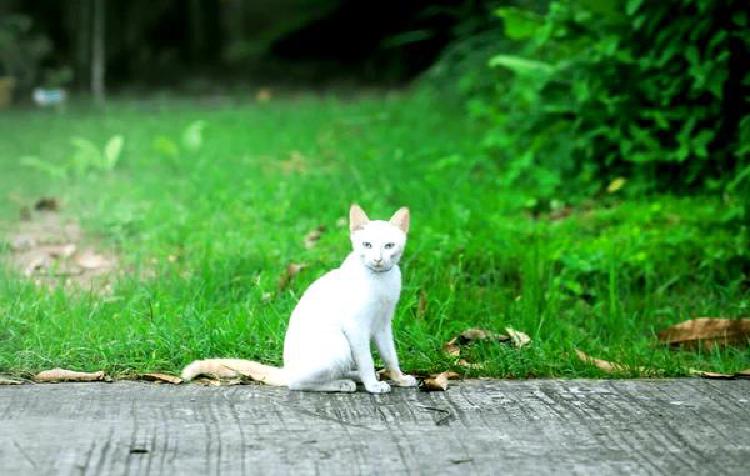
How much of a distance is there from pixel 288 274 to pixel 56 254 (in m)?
1.46

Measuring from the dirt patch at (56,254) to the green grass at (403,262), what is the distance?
13 cm

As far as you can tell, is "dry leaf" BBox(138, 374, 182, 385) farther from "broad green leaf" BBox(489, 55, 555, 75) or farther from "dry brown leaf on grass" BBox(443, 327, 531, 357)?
"broad green leaf" BBox(489, 55, 555, 75)

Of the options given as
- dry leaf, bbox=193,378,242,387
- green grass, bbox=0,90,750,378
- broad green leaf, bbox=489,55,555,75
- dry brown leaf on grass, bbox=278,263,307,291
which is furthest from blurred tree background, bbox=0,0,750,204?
dry leaf, bbox=193,378,242,387

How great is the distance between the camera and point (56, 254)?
21.3 feet

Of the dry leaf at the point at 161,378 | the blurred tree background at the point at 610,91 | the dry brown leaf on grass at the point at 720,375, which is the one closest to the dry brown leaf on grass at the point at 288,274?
the dry leaf at the point at 161,378

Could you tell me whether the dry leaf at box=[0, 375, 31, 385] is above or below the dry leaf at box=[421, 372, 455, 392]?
below

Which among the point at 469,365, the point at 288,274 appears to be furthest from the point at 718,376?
the point at 288,274

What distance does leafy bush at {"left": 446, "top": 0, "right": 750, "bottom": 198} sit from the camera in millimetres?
7098

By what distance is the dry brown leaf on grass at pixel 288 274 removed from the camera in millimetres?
5738

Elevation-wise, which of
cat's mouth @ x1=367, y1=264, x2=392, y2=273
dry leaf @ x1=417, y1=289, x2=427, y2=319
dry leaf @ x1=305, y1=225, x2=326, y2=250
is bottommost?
dry leaf @ x1=417, y1=289, x2=427, y2=319

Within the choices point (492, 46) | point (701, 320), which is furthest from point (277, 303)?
point (492, 46)

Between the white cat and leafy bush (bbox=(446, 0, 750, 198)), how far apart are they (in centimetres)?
304

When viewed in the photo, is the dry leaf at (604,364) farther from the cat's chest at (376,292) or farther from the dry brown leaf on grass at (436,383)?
the cat's chest at (376,292)

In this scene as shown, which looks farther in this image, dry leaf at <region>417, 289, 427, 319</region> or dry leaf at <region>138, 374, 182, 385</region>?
dry leaf at <region>417, 289, 427, 319</region>
